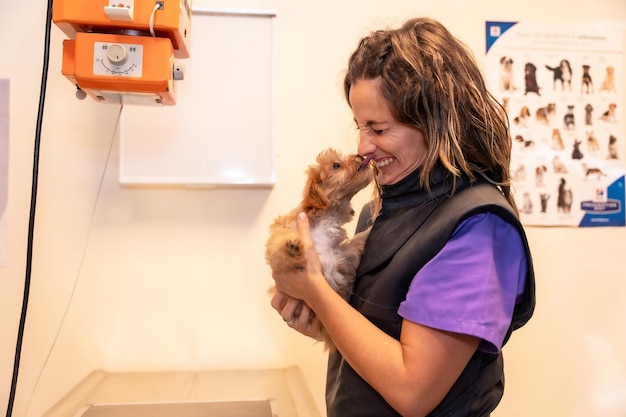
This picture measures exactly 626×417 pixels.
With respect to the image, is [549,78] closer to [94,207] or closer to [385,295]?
[385,295]

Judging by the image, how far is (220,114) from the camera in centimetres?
179

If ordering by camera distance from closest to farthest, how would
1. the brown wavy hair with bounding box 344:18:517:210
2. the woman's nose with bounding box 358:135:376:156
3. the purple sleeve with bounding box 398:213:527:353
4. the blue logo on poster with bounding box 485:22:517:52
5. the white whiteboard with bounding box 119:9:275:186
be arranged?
the purple sleeve with bounding box 398:213:527:353 → the brown wavy hair with bounding box 344:18:517:210 → the woman's nose with bounding box 358:135:376:156 → the white whiteboard with bounding box 119:9:275:186 → the blue logo on poster with bounding box 485:22:517:52

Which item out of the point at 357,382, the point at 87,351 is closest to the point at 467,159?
the point at 357,382

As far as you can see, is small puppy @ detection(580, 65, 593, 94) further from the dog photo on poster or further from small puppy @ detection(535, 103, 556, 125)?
small puppy @ detection(535, 103, 556, 125)

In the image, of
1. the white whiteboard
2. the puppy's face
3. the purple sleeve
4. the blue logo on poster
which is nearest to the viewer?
the purple sleeve

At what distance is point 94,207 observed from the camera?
6.12ft

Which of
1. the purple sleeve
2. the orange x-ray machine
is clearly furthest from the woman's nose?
the orange x-ray machine

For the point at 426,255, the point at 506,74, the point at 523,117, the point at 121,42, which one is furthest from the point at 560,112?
the point at 121,42

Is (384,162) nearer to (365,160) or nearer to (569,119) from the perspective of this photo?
(365,160)

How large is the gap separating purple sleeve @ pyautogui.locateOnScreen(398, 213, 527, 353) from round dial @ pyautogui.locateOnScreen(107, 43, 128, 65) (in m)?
0.78

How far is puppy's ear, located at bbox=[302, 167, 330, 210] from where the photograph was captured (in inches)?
49.9

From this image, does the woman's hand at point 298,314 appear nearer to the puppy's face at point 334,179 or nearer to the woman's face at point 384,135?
the puppy's face at point 334,179

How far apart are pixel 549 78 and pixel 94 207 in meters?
1.80

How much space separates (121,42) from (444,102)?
2.34 ft
